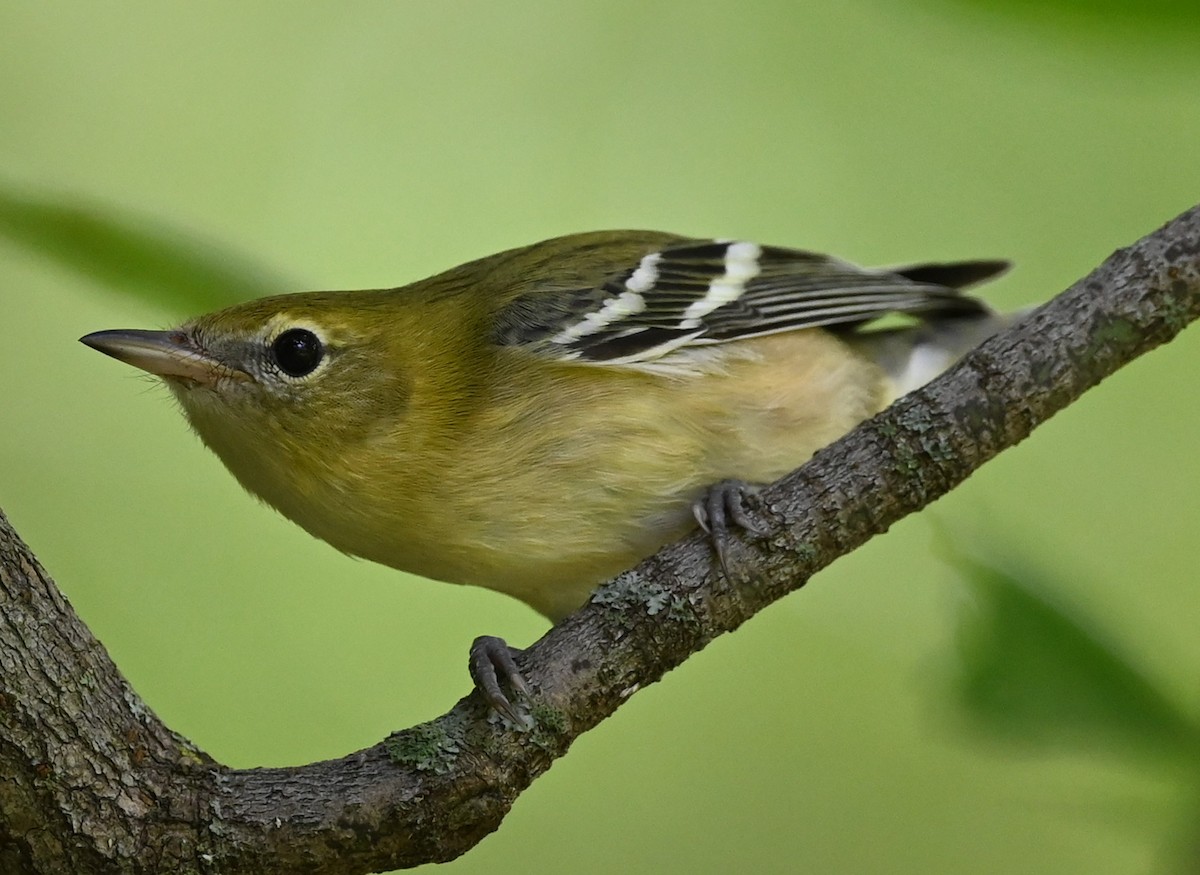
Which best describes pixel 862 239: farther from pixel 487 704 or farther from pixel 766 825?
pixel 487 704

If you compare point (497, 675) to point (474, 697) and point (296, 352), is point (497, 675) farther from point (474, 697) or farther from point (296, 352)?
point (296, 352)

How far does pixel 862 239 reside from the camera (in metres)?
4.82

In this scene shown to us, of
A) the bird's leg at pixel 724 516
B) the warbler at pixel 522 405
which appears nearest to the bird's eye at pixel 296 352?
the warbler at pixel 522 405

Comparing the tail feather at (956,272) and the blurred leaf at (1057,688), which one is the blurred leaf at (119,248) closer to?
the blurred leaf at (1057,688)

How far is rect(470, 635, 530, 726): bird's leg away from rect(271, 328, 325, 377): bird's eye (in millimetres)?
843

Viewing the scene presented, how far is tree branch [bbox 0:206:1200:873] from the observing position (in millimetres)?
1975

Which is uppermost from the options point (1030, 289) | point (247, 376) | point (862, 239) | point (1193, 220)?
point (862, 239)

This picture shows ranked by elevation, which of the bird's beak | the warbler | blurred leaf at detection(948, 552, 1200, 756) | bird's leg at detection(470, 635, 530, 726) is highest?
the bird's beak

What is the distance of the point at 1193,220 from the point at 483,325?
5.37 ft

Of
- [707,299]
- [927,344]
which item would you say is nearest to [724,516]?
[707,299]

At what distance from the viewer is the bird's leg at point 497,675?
2.22m

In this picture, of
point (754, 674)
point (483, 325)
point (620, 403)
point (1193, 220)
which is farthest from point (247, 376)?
point (754, 674)

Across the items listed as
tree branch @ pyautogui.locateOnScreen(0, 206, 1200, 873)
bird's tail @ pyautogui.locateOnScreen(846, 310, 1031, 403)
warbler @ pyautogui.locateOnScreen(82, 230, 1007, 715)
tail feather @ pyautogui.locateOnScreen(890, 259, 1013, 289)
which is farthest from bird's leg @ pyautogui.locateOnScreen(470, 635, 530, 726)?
tail feather @ pyautogui.locateOnScreen(890, 259, 1013, 289)

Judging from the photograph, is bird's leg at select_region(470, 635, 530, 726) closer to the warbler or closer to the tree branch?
the tree branch
